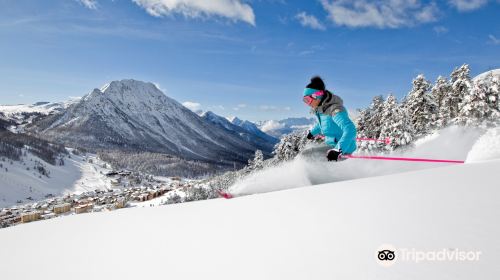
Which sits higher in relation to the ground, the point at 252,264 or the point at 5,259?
the point at 252,264

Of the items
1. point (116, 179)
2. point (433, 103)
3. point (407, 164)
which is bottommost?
point (116, 179)

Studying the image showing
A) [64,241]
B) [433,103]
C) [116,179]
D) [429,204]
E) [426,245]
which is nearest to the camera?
[426,245]

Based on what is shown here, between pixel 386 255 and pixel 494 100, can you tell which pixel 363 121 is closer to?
pixel 494 100

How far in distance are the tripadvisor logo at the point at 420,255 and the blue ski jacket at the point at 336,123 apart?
4242 millimetres

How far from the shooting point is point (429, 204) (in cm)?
388

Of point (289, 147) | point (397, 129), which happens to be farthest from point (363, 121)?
point (397, 129)

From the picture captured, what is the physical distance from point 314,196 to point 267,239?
6.28 feet

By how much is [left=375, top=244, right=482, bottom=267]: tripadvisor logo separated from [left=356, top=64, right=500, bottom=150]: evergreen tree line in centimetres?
1925

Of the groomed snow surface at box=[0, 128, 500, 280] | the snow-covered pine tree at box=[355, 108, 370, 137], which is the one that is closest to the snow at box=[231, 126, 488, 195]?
the groomed snow surface at box=[0, 128, 500, 280]

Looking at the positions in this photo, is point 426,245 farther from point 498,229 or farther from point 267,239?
point 267,239

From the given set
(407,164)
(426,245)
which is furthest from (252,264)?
(407,164)

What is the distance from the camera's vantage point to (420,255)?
2.54m

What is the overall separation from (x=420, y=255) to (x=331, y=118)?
5.08m

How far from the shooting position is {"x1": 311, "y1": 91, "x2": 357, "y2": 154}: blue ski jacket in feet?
22.5
